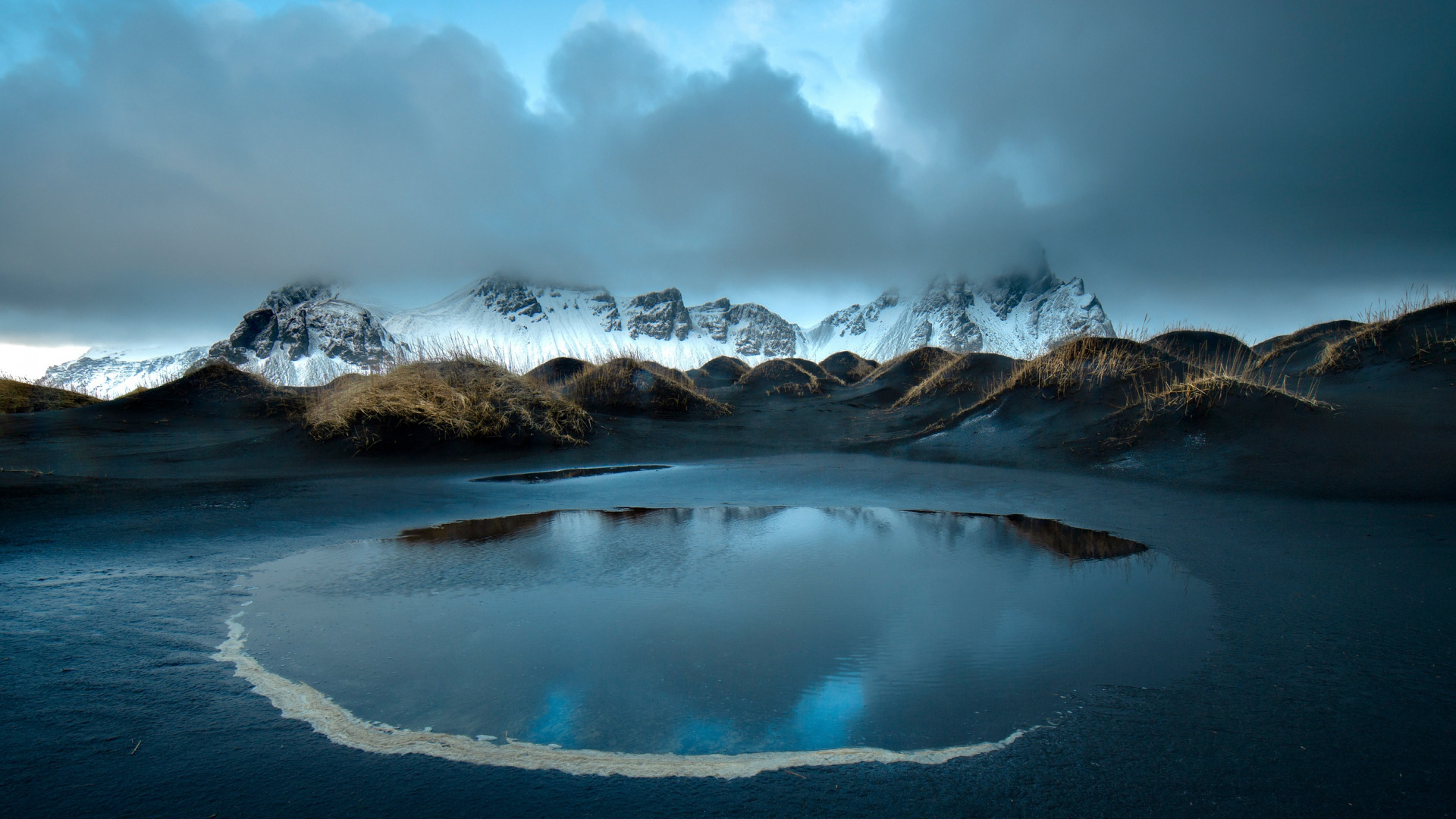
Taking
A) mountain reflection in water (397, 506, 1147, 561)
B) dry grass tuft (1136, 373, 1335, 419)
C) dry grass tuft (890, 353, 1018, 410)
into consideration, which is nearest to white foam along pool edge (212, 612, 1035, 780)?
mountain reflection in water (397, 506, 1147, 561)

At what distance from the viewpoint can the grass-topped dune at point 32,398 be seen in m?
13.4

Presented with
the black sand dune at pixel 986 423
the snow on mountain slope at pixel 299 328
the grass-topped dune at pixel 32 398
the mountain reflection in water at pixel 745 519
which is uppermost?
the snow on mountain slope at pixel 299 328

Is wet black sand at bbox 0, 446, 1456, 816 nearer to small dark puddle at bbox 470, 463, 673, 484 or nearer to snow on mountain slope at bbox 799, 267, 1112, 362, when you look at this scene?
small dark puddle at bbox 470, 463, 673, 484

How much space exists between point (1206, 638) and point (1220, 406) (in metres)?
6.48

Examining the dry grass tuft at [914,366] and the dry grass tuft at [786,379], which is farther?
the dry grass tuft at [786,379]

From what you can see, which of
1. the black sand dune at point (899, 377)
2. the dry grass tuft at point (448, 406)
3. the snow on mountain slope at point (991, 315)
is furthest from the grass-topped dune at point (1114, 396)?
the snow on mountain slope at point (991, 315)

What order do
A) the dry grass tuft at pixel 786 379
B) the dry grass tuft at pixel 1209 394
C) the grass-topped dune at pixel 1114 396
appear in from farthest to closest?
the dry grass tuft at pixel 786 379
the grass-topped dune at pixel 1114 396
the dry grass tuft at pixel 1209 394

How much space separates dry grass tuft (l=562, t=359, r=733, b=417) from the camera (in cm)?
1527

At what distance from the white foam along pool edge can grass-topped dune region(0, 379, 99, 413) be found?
16193 mm

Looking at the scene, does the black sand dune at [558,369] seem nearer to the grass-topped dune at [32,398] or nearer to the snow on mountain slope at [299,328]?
the grass-topped dune at [32,398]

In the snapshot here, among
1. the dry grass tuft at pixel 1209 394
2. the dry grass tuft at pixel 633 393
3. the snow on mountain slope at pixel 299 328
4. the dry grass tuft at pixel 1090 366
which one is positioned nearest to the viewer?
the dry grass tuft at pixel 1209 394

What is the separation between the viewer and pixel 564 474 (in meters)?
8.12

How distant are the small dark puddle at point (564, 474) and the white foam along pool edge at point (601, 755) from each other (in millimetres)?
5581

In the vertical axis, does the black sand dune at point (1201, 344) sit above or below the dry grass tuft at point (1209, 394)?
above
